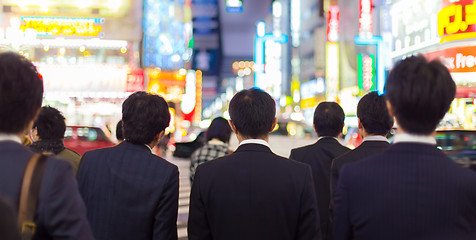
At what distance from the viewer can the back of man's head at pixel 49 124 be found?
14.6ft

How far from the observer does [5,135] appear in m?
1.84

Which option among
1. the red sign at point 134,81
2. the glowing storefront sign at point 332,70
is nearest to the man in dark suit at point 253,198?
the red sign at point 134,81

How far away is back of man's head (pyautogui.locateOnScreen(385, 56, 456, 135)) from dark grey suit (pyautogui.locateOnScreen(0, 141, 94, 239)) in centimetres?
131

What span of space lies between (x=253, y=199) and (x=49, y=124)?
8.03 ft

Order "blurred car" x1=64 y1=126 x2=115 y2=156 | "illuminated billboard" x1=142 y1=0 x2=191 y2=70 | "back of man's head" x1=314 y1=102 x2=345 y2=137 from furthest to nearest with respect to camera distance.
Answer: "illuminated billboard" x1=142 y1=0 x2=191 y2=70, "blurred car" x1=64 y1=126 x2=115 y2=156, "back of man's head" x1=314 y1=102 x2=345 y2=137

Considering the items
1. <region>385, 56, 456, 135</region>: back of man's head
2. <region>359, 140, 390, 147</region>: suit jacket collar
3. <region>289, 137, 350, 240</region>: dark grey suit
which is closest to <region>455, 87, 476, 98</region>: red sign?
<region>289, 137, 350, 240</region>: dark grey suit

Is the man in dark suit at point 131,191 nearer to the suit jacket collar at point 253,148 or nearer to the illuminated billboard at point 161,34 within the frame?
the suit jacket collar at point 253,148

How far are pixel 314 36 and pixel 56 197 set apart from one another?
55.1 metres

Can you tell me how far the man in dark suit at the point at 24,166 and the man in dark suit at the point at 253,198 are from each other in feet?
3.33

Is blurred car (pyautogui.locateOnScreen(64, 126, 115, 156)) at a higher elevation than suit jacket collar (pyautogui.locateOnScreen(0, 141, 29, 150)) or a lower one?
lower

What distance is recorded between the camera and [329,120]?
458 centimetres

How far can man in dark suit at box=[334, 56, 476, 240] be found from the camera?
76.7 inches

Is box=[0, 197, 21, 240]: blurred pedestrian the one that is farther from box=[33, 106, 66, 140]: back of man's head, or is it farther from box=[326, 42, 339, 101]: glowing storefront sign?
box=[326, 42, 339, 101]: glowing storefront sign

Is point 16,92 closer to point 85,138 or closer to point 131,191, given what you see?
point 131,191
